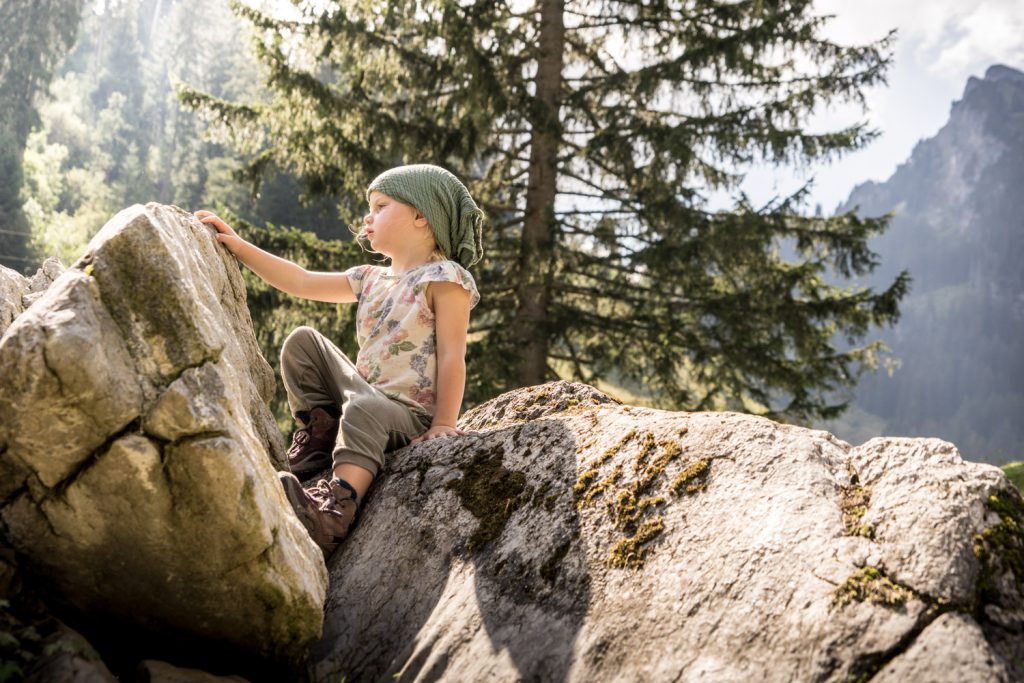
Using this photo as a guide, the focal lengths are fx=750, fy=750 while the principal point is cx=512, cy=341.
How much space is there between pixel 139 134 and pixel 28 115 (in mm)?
26556

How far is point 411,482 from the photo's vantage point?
2.95 meters

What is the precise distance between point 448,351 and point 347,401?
21.1 inches

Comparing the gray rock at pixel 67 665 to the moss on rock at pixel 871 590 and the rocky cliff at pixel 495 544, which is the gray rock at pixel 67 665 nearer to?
the rocky cliff at pixel 495 544

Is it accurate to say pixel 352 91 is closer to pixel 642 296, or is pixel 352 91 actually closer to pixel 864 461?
pixel 642 296

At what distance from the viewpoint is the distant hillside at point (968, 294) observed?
152 meters

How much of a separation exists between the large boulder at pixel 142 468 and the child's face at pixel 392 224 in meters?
1.44

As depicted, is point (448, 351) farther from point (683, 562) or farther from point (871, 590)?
point (871, 590)

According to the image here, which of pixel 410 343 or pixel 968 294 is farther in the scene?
pixel 968 294

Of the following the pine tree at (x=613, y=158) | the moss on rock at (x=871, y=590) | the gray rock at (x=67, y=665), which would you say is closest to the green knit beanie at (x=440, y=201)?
the gray rock at (x=67, y=665)

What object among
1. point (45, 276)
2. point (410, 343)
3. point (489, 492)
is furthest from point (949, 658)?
point (45, 276)

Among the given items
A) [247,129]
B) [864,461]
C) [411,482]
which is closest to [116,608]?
[411,482]

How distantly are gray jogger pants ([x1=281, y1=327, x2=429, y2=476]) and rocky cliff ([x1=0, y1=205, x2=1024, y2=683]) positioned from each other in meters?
0.54

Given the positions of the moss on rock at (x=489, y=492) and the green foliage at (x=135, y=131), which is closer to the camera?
the moss on rock at (x=489, y=492)

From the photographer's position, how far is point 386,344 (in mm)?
3486
